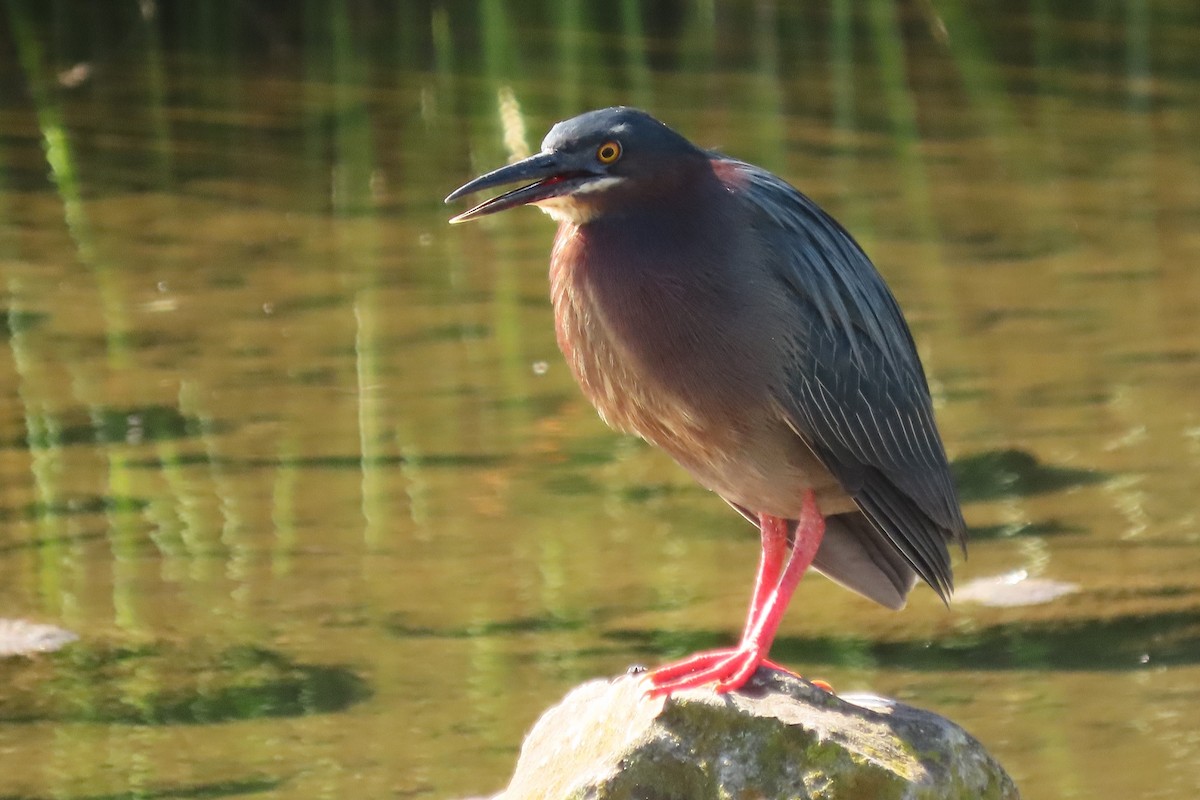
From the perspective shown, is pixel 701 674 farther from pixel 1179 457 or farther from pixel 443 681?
pixel 1179 457

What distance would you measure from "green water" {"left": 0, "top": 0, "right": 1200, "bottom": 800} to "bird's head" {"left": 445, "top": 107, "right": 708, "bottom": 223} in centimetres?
197

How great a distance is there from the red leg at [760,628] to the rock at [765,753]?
5 cm

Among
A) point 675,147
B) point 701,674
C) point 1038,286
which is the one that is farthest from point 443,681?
point 1038,286

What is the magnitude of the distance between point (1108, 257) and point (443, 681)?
521cm

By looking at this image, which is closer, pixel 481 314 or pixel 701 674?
pixel 701 674

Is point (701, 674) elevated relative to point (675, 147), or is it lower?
lower

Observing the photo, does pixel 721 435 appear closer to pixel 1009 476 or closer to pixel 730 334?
pixel 730 334

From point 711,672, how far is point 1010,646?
226 centimetres

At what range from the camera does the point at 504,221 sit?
11.3 metres

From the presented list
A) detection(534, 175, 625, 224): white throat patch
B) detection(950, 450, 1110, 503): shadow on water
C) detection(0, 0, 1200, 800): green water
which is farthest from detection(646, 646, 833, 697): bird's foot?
detection(950, 450, 1110, 503): shadow on water

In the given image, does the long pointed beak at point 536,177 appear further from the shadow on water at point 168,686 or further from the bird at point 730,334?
the shadow on water at point 168,686

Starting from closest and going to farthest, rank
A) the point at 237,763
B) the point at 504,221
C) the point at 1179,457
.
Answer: the point at 237,763 < the point at 1179,457 < the point at 504,221

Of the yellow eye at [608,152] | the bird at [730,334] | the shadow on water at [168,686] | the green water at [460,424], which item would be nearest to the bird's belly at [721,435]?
the bird at [730,334]

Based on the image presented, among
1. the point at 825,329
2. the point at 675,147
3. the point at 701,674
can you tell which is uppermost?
the point at 675,147
